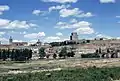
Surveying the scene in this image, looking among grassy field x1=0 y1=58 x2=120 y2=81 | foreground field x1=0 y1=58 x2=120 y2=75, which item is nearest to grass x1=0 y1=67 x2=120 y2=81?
grassy field x1=0 y1=58 x2=120 y2=81

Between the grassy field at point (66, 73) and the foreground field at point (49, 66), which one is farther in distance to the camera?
the foreground field at point (49, 66)

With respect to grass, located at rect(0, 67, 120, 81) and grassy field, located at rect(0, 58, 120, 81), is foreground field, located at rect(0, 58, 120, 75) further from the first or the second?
grass, located at rect(0, 67, 120, 81)

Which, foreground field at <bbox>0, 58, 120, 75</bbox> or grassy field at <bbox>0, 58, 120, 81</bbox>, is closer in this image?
grassy field at <bbox>0, 58, 120, 81</bbox>

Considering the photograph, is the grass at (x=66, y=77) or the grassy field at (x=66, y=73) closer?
the grass at (x=66, y=77)

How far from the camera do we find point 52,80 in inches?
2320

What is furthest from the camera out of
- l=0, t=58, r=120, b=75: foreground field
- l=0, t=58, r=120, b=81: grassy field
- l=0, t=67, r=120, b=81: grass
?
l=0, t=58, r=120, b=75: foreground field

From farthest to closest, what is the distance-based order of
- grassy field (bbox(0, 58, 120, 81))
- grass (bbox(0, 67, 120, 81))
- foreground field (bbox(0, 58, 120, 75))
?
foreground field (bbox(0, 58, 120, 75)) < grassy field (bbox(0, 58, 120, 81)) < grass (bbox(0, 67, 120, 81))

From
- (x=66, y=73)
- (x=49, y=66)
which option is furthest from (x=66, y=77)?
(x=49, y=66)

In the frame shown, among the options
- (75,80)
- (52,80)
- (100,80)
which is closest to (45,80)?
(52,80)

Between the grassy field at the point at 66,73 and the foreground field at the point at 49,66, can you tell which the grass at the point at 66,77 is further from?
the foreground field at the point at 49,66

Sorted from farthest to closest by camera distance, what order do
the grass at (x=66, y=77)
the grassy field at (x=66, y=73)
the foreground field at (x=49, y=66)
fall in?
1. the foreground field at (x=49, y=66)
2. the grassy field at (x=66, y=73)
3. the grass at (x=66, y=77)

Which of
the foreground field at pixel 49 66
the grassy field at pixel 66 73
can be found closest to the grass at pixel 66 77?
the grassy field at pixel 66 73

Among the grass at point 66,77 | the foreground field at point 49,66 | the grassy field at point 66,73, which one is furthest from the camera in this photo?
the foreground field at point 49,66

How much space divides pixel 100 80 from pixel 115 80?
346 centimetres
